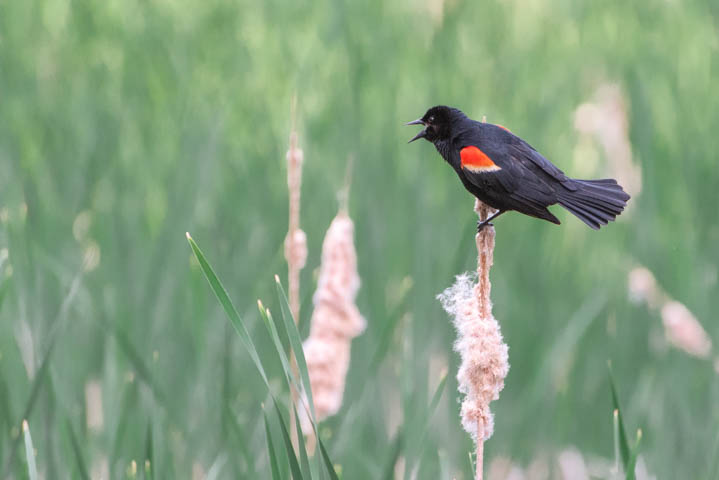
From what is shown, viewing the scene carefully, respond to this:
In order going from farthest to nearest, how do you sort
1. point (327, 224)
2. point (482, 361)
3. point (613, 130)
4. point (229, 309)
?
point (613, 130) < point (327, 224) < point (482, 361) < point (229, 309)

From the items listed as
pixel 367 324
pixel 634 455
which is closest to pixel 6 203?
pixel 367 324

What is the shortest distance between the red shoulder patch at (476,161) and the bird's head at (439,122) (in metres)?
0.09

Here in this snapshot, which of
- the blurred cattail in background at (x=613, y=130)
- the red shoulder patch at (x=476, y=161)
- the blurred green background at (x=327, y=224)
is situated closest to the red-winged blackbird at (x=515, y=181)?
the red shoulder patch at (x=476, y=161)

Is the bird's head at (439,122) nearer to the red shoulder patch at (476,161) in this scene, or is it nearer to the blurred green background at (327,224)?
the red shoulder patch at (476,161)

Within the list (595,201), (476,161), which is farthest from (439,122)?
(595,201)

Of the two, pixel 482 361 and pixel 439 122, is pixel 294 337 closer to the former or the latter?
pixel 482 361

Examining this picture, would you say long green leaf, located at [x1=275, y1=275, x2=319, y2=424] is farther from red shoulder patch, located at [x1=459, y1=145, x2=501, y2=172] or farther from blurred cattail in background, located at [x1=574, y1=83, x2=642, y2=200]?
blurred cattail in background, located at [x1=574, y1=83, x2=642, y2=200]

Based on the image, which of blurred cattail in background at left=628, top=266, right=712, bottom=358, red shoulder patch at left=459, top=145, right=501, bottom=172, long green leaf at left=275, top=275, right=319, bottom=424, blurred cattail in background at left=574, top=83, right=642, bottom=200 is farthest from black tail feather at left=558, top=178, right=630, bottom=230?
blurred cattail in background at left=574, top=83, right=642, bottom=200

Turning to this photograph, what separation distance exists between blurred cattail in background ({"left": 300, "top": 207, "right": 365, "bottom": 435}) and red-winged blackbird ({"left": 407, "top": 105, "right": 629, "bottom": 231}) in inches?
17.6

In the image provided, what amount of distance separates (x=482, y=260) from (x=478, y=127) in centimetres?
24

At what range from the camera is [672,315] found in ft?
8.48

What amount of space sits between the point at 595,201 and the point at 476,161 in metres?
0.17

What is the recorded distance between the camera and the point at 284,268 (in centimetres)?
257

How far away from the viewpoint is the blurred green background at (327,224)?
2.21 meters
